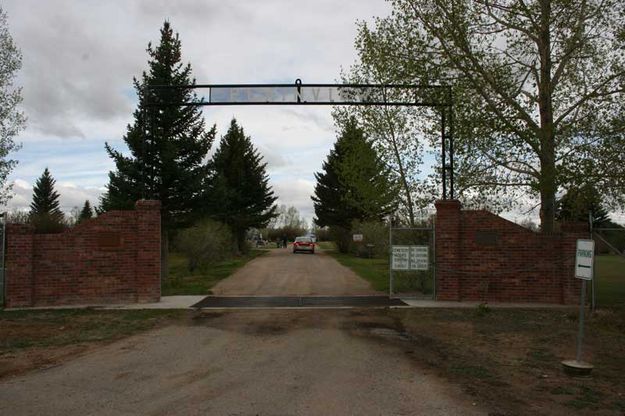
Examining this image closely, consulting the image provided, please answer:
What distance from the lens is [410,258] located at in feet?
52.8

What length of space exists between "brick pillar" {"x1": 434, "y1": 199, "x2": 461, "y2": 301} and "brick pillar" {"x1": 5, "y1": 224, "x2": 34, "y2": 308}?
35.1 ft

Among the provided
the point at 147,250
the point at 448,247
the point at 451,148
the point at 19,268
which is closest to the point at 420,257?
the point at 448,247

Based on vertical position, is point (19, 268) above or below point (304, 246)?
above

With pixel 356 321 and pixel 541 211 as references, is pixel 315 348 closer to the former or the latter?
pixel 356 321

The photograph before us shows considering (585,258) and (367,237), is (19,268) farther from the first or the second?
(367,237)

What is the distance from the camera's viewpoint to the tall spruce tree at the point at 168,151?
76.4 feet

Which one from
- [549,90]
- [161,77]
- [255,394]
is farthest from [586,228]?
[161,77]

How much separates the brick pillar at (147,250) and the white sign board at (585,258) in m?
10.5

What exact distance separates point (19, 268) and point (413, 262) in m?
10.4

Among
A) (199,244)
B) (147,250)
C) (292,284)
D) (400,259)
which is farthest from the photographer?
(199,244)

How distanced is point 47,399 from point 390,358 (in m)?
4.83

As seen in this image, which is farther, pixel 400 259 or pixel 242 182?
pixel 242 182

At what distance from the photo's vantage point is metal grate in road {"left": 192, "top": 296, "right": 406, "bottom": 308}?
15.4 m

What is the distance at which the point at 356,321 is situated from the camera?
12680 millimetres
